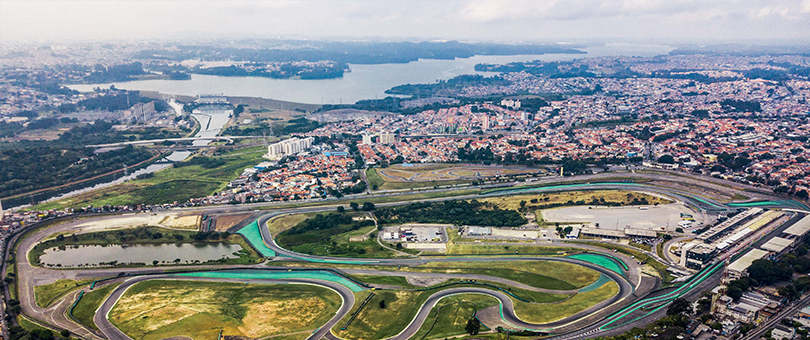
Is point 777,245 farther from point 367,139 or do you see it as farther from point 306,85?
point 306,85

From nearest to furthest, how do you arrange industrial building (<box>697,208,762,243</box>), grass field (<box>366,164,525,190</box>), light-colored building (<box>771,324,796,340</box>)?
light-colored building (<box>771,324,796,340</box>), industrial building (<box>697,208,762,243</box>), grass field (<box>366,164,525,190</box>)

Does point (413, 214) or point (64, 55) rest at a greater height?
point (64, 55)

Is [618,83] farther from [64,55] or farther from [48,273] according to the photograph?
[64,55]

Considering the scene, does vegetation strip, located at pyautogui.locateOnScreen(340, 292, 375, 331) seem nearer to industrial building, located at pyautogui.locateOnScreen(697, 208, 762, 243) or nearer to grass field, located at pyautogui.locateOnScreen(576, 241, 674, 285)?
grass field, located at pyautogui.locateOnScreen(576, 241, 674, 285)

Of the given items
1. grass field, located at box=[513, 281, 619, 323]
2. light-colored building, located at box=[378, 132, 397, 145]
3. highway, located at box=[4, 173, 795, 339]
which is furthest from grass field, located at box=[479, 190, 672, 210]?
light-colored building, located at box=[378, 132, 397, 145]

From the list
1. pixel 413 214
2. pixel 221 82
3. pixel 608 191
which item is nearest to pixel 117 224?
pixel 413 214

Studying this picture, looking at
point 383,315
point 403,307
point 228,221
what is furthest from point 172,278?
point 403,307
